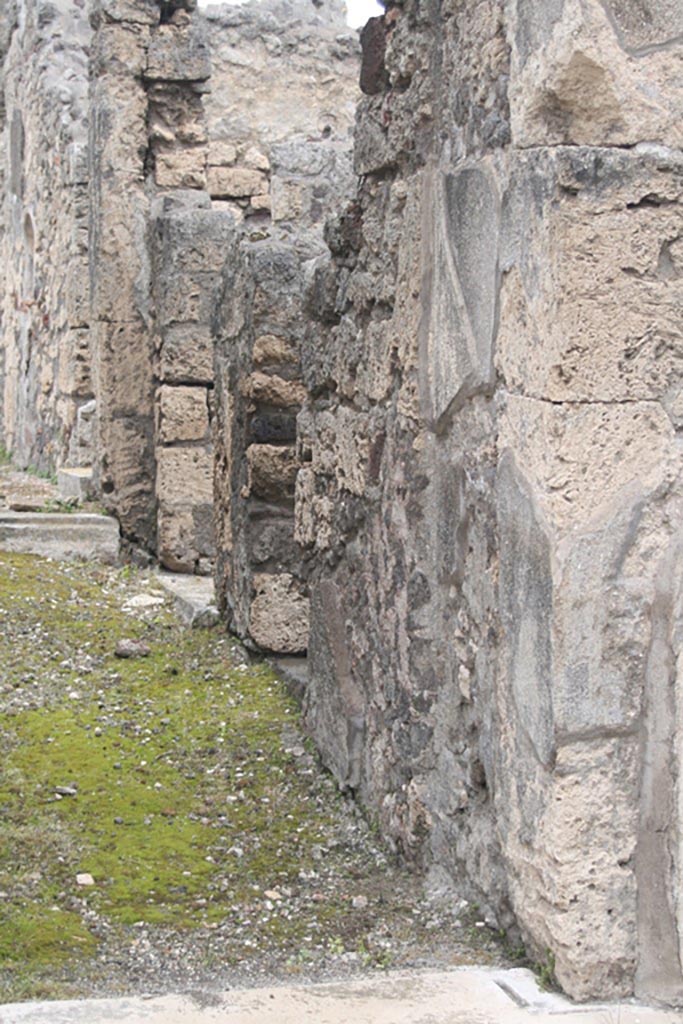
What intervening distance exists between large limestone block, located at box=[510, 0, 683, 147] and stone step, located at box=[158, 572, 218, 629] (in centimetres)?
357

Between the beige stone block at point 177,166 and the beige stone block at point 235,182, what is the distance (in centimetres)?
353

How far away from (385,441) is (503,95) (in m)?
1.10

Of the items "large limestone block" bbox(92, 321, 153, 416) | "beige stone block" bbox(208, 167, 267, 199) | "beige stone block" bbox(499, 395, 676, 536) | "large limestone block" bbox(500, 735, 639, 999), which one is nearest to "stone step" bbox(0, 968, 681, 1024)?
"large limestone block" bbox(500, 735, 639, 999)

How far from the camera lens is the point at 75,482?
7.92 m

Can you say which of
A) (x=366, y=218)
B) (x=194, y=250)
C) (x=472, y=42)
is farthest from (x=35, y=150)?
(x=472, y=42)

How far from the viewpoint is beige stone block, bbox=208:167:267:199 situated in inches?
436

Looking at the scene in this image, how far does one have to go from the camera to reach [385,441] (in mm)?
3570

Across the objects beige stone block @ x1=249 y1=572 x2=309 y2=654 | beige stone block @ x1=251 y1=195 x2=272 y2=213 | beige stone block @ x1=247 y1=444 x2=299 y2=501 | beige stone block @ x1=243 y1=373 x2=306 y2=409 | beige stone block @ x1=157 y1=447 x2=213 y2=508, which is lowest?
beige stone block @ x1=249 y1=572 x2=309 y2=654

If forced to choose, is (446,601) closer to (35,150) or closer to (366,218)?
(366,218)

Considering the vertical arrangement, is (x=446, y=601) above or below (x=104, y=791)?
above

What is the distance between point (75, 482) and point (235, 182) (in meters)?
4.30

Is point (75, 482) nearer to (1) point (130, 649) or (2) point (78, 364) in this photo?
(2) point (78, 364)

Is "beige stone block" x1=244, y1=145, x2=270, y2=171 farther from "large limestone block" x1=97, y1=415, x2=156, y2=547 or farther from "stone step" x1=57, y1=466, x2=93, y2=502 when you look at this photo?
"large limestone block" x1=97, y1=415, x2=156, y2=547

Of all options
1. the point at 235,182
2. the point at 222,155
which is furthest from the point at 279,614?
the point at 222,155
